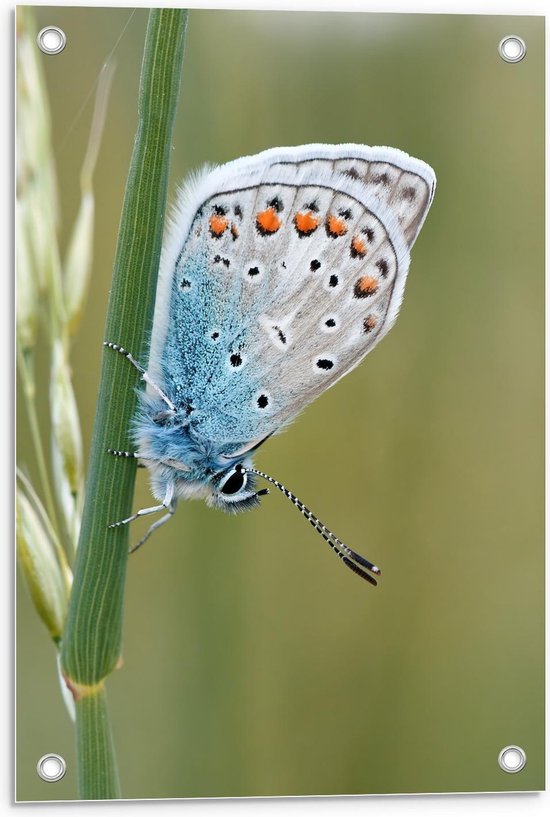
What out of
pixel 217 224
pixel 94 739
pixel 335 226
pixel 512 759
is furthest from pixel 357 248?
pixel 512 759

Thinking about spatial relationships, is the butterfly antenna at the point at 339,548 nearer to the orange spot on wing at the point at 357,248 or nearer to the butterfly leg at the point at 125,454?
the butterfly leg at the point at 125,454

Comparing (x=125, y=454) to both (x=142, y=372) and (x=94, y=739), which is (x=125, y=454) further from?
(x=94, y=739)

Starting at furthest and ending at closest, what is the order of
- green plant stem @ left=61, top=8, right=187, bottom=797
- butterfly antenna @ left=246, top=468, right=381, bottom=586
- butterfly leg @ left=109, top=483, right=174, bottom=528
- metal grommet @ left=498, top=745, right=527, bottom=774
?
1. metal grommet @ left=498, top=745, right=527, bottom=774
2. butterfly antenna @ left=246, top=468, right=381, bottom=586
3. butterfly leg @ left=109, top=483, right=174, bottom=528
4. green plant stem @ left=61, top=8, right=187, bottom=797

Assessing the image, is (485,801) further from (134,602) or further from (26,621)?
(26,621)

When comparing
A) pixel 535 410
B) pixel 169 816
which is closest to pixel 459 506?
pixel 535 410

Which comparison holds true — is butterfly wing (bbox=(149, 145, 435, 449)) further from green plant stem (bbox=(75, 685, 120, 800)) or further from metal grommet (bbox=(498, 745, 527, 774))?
metal grommet (bbox=(498, 745, 527, 774))

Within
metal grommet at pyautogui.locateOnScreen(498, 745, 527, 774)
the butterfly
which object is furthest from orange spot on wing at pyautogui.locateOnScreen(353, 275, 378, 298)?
metal grommet at pyautogui.locateOnScreen(498, 745, 527, 774)
